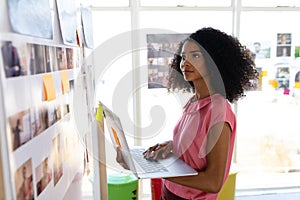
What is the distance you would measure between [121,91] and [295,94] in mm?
1741

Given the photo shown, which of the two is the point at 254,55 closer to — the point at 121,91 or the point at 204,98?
the point at 121,91

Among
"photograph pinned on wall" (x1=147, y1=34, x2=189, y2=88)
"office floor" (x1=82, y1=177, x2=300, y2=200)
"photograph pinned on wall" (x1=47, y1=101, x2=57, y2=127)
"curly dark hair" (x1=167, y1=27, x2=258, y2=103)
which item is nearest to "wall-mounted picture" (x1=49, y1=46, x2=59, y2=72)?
"photograph pinned on wall" (x1=47, y1=101, x2=57, y2=127)

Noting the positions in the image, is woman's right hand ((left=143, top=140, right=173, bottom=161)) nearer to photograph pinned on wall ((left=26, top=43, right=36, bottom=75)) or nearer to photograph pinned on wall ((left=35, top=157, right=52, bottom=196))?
photograph pinned on wall ((left=35, top=157, right=52, bottom=196))

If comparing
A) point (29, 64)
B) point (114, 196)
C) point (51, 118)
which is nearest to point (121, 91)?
point (114, 196)

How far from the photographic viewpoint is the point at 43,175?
0.70 metres

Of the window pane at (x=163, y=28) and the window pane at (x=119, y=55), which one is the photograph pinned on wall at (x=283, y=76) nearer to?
the window pane at (x=163, y=28)

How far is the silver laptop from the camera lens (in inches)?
39.4

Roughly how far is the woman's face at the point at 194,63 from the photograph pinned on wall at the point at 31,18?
0.60 metres

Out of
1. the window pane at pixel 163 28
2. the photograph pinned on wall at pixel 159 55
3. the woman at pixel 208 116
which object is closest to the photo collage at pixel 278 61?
the window pane at pixel 163 28

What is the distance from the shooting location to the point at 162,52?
2566 millimetres

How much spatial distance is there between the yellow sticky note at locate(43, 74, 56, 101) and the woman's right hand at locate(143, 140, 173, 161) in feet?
1.82

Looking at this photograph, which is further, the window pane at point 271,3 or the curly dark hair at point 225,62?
the window pane at point 271,3

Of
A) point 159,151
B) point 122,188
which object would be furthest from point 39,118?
point 122,188

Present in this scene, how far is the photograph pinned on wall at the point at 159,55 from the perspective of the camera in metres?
2.54
